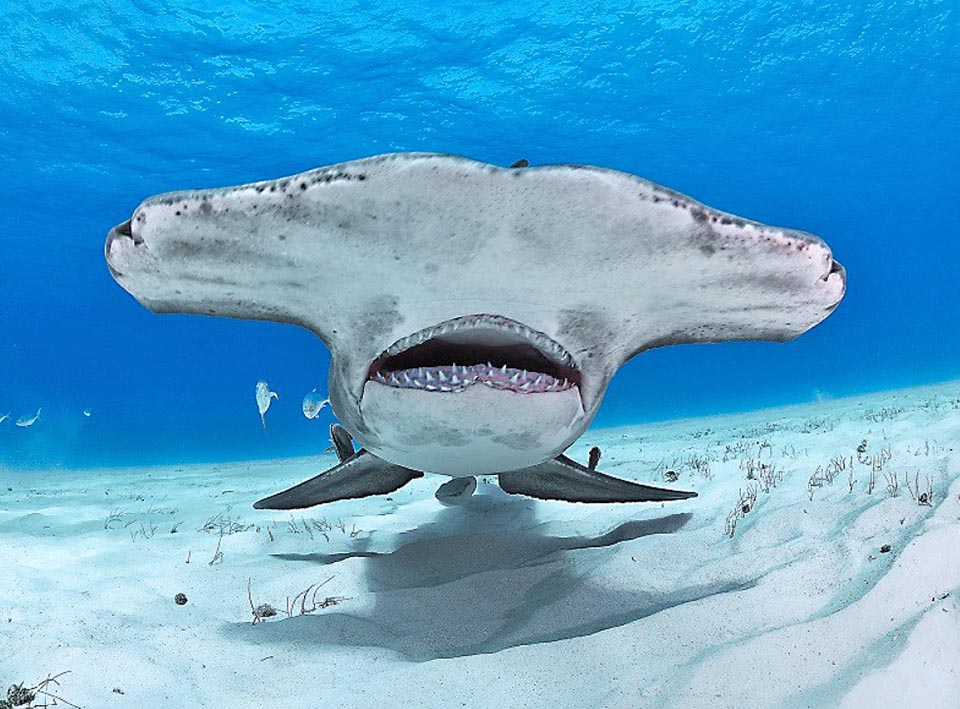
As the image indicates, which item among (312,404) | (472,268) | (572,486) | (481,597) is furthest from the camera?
(312,404)

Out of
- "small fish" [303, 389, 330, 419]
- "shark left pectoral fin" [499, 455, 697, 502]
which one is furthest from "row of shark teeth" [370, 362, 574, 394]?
"small fish" [303, 389, 330, 419]

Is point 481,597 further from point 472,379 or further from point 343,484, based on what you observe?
point 343,484

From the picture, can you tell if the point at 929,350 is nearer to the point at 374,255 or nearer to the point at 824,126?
the point at 824,126

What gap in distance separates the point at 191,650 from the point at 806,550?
9.58 feet

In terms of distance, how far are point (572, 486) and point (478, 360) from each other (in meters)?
1.75

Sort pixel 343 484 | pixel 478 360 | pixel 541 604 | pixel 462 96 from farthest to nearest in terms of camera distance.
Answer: pixel 462 96 → pixel 343 484 → pixel 541 604 → pixel 478 360

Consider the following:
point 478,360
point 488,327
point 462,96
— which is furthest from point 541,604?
point 462,96

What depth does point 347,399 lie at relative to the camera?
329 centimetres

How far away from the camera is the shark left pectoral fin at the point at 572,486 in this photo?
4430 mm

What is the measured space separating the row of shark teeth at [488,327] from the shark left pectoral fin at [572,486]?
1631 millimetres

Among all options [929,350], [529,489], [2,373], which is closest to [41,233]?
[529,489]

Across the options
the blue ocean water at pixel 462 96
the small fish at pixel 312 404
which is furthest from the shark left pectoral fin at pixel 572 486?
the blue ocean water at pixel 462 96

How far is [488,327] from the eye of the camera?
107 inches

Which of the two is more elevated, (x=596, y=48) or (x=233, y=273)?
(x=596, y=48)
